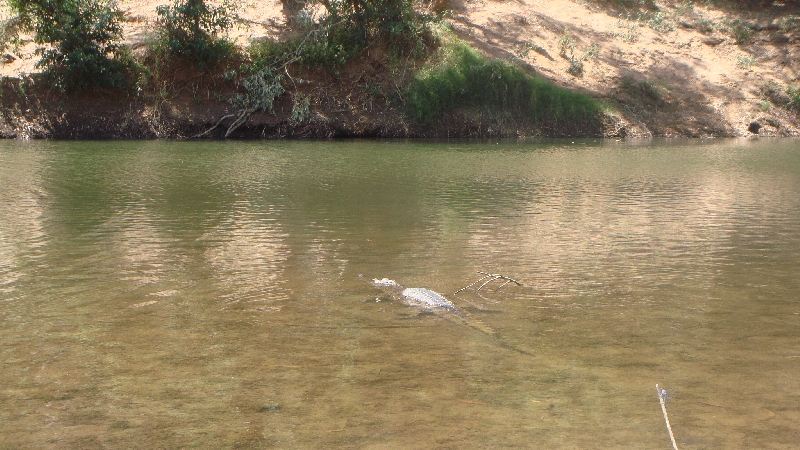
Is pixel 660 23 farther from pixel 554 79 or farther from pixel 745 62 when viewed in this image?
pixel 554 79

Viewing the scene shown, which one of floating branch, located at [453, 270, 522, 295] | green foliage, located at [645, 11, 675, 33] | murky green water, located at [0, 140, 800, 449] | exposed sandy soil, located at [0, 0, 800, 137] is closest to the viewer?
murky green water, located at [0, 140, 800, 449]

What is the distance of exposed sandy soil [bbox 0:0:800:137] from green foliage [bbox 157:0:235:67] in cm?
69

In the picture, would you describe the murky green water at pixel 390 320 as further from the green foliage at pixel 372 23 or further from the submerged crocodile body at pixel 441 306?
the green foliage at pixel 372 23

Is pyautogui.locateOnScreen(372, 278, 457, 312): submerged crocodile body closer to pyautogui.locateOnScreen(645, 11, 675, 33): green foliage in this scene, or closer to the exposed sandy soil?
the exposed sandy soil

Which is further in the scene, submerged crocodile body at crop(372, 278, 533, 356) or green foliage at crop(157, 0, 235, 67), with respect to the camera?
green foliage at crop(157, 0, 235, 67)

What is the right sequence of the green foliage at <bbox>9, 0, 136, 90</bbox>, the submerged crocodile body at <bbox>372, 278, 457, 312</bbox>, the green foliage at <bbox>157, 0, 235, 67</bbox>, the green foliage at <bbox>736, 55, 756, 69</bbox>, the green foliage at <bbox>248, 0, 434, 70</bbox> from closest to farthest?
the submerged crocodile body at <bbox>372, 278, 457, 312</bbox>, the green foliage at <bbox>9, 0, 136, 90</bbox>, the green foliage at <bbox>157, 0, 235, 67</bbox>, the green foliage at <bbox>248, 0, 434, 70</bbox>, the green foliage at <bbox>736, 55, 756, 69</bbox>

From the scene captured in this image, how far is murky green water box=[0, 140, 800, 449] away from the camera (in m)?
Answer: 4.05

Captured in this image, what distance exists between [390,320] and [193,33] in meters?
21.0

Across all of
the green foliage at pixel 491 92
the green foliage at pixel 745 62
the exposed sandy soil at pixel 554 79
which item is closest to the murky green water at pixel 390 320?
the exposed sandy soil at pixel 554 79

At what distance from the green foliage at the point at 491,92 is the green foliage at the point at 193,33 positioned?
5924mm

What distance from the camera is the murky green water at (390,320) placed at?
405cm

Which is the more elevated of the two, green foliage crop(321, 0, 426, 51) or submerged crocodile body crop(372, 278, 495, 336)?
green foliage crop(321, 0, 426, 51)

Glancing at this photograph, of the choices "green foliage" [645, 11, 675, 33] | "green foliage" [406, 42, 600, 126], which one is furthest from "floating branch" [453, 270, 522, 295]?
"green foliage" [645, 11, 675, 33]

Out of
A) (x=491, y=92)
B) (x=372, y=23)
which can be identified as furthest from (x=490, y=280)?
(x=372, y=23)
